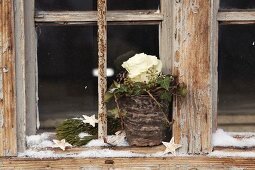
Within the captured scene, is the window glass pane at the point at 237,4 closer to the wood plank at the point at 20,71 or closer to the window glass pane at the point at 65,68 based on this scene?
the window glass pane at the point at 65,68

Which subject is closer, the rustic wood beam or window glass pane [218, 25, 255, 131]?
the rustic wood beam

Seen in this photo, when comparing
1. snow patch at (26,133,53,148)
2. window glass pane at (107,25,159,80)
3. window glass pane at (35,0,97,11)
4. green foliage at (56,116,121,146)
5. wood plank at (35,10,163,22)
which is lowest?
snow patch at (26,133,53,148)

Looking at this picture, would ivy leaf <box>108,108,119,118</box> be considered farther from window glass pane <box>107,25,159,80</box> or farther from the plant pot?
window glass pane <box>107,25,159,80</box>

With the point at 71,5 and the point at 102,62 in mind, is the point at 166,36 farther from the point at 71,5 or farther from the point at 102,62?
the point at 71,5

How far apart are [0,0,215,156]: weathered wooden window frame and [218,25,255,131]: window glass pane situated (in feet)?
0.43

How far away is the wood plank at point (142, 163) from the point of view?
2227 millimetres

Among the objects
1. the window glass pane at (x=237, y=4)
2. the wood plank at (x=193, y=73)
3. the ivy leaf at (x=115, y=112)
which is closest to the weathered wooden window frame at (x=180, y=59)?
the wood plank at (x=193, y=73)

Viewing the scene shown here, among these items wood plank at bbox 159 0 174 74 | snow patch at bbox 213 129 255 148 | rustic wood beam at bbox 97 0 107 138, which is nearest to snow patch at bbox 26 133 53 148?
rustic wood beam at bbox 97 0 107 138

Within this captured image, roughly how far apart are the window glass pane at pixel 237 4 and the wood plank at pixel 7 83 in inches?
34.0

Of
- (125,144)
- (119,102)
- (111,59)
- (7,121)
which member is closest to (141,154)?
(125,144)

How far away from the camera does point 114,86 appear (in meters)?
2.23

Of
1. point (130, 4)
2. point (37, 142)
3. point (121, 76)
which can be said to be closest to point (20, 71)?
point (37, 142)

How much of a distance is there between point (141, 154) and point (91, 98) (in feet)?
1.05

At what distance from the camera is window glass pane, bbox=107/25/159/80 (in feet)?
7.48
